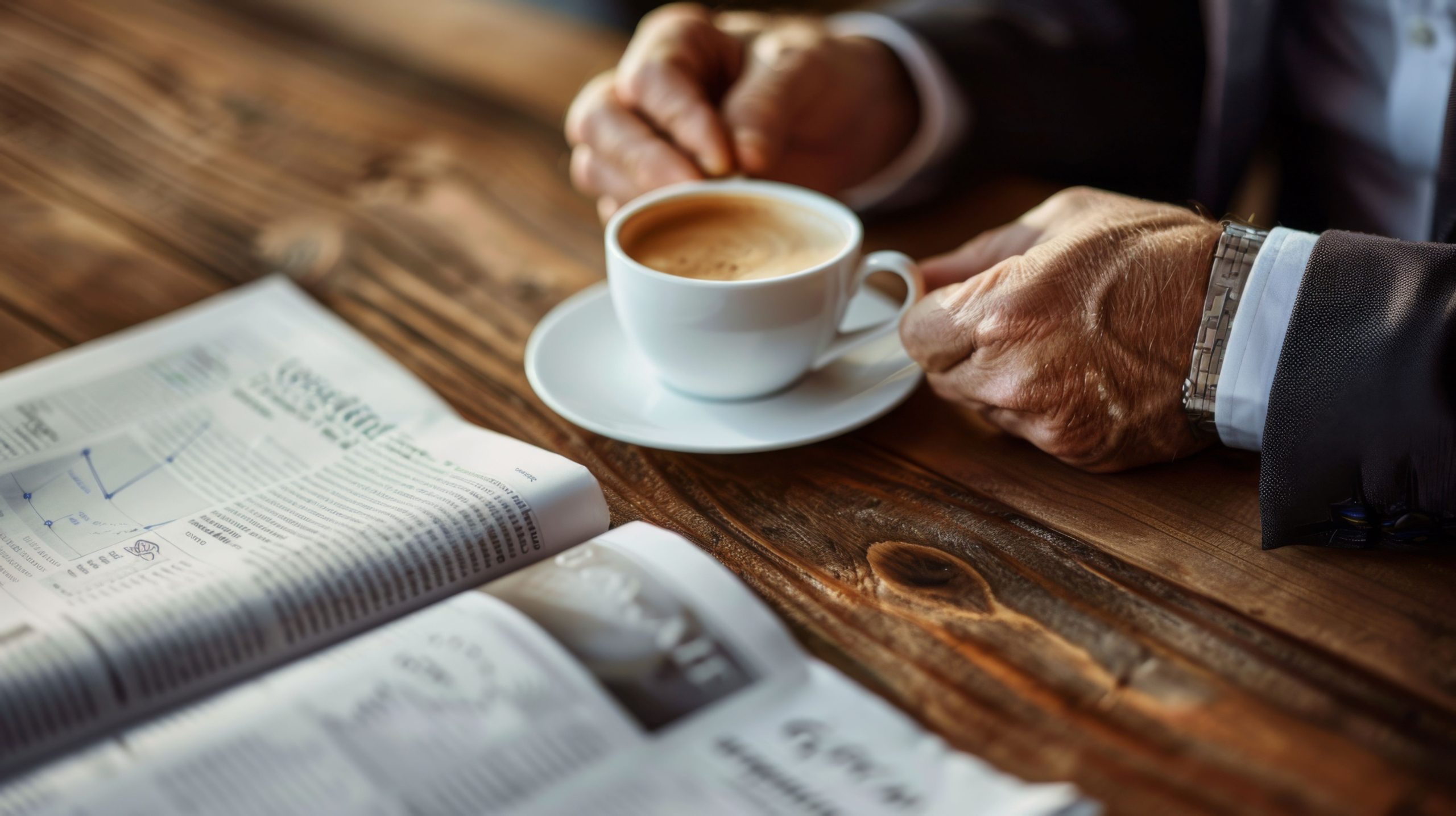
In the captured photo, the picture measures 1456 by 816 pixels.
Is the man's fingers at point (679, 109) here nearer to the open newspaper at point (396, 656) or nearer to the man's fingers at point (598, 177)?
the man's fingers at point (598, 177)

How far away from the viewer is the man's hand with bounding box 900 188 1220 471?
0.68 meters

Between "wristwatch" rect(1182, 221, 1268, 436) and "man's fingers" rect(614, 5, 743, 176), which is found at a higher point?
"man's fingers" rect(614, 5, 743, 176)

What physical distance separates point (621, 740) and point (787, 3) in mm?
2446

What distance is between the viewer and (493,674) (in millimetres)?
493

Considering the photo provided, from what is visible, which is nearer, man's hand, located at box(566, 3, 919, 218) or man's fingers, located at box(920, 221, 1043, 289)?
man's fingers, located at box(920, 221, 1043, 289)

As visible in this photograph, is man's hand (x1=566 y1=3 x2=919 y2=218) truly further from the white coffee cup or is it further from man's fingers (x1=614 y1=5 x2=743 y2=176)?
the white coffee cup

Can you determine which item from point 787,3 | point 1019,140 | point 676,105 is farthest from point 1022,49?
point 787,3

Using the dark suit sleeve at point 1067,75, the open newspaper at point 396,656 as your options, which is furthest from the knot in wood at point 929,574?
the dark suit sleeve at point 1067,75

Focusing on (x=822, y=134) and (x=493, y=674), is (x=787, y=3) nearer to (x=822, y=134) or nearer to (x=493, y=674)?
(x=822, y=134)

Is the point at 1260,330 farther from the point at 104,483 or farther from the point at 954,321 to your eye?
the point at 104,483

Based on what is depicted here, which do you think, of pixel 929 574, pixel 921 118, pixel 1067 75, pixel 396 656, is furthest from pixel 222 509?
pixel 1067 75

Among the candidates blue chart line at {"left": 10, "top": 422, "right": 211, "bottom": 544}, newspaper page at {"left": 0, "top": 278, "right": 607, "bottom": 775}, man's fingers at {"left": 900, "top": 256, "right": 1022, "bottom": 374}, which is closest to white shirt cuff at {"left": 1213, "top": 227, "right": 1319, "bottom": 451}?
man's fingers at {"left": 900, "top": 256, "right": 1022, "bottom": 374}

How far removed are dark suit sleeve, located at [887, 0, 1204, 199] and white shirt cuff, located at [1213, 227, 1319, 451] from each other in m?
0.47

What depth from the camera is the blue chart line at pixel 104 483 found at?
0.63m
